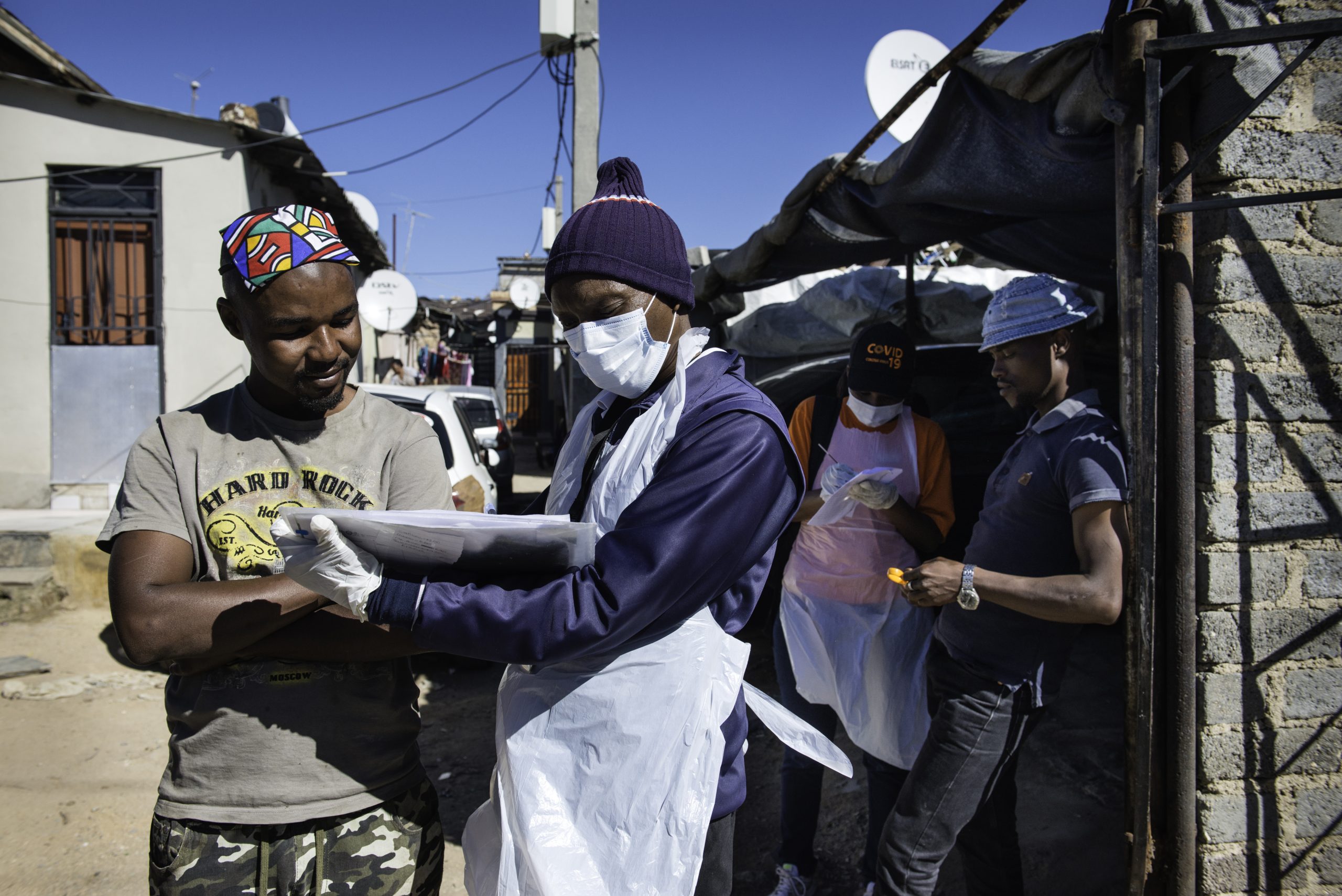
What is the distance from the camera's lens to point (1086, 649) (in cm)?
481

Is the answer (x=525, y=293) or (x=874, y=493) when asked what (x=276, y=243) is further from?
(x=525, y=293)

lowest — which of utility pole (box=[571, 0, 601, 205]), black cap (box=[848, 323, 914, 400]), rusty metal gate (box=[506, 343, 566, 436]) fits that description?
black cap (box=[848, 323, 914, 400])

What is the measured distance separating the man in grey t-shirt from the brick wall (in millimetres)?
2034

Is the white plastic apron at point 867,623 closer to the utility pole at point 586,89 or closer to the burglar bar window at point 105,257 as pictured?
the utility pole at point 586,89

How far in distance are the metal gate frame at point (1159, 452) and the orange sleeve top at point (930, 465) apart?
0.84m

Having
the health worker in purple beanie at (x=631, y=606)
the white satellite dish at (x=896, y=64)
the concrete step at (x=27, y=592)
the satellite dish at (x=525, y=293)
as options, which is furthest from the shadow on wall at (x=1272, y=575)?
the satellite dish at (x=525, y=293)

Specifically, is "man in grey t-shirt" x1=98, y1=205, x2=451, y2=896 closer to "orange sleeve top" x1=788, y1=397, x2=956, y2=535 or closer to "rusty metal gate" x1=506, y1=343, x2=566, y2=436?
"orange sleeve top" x1=788, y1=397, x2=956, y2=535

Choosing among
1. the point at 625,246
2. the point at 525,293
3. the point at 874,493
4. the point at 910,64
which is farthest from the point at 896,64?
the point at 525,293

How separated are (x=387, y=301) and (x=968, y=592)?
1153cm

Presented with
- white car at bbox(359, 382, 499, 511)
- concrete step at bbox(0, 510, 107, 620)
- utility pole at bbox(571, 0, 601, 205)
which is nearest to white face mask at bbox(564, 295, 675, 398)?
white car at bbox(359, 382, 499, 511)

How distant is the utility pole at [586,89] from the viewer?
8.20 m

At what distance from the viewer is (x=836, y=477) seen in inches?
104

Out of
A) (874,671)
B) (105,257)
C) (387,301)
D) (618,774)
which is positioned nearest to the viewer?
(618,774)

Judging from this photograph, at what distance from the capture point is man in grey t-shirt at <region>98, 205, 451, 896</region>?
1403 millimetres
